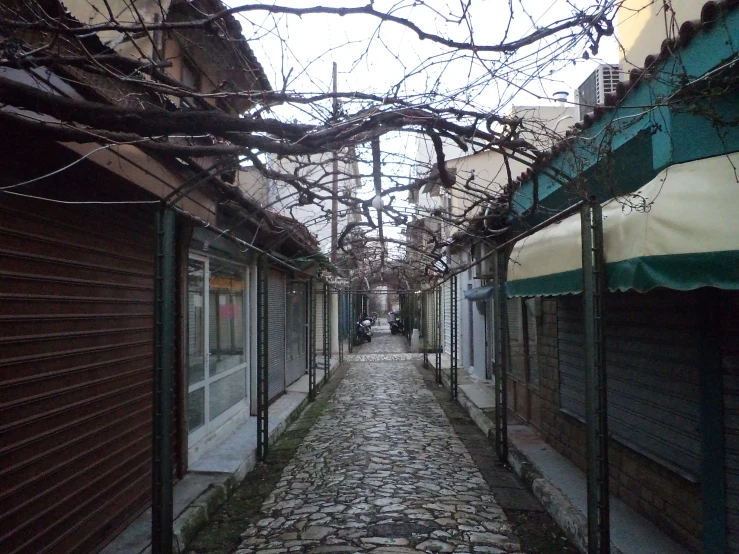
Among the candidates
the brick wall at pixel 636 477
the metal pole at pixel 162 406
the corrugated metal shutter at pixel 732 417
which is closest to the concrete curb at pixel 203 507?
the metal pole at pixel 162 406

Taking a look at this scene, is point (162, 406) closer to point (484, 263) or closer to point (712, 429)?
point (712, 429)

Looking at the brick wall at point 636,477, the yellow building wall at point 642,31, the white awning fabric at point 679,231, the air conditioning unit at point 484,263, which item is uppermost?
the yellow building wall at point 642,31

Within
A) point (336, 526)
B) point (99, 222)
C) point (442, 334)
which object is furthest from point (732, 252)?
point (442, 334)

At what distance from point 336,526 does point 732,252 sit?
3.89 metres

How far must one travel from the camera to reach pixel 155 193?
218 inches

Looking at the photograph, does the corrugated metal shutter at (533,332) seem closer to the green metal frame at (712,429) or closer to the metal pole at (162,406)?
the green metal frame at (712,429)

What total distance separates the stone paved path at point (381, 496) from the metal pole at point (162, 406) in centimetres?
112

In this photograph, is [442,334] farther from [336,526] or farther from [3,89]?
[3,89]

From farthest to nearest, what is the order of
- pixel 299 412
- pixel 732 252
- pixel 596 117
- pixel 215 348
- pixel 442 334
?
pixel 442 334
pixel 299 412
pixel 215 348
pixel 596 117
pixel 732 252

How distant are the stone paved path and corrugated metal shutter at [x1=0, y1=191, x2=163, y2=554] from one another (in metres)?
1.30

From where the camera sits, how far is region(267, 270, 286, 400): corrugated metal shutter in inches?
480

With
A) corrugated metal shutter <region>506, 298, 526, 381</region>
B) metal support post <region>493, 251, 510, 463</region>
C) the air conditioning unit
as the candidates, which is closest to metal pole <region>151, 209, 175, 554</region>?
metal support post <region>493, 251, 510, 463</region>

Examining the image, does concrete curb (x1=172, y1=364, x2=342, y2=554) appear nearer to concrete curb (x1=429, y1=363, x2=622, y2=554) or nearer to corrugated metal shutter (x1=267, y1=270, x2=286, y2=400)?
concrete curb (x1=429, y1=363, x2=622, y2=554)

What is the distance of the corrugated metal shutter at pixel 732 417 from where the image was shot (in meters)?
3.80
